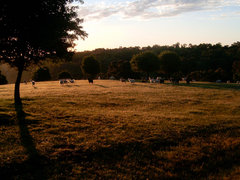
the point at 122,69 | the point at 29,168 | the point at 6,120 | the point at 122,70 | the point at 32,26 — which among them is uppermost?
the point at 122,69

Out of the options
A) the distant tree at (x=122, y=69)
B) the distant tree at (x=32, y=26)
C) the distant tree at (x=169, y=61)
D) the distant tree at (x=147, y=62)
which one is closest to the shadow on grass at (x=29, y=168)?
the distant tree at (x=32, y=26)

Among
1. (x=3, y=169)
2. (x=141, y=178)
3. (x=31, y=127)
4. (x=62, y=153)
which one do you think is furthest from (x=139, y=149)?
(x=31, y=127)

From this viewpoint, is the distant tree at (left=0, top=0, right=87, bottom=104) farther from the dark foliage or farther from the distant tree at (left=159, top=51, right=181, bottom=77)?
the dark foliage

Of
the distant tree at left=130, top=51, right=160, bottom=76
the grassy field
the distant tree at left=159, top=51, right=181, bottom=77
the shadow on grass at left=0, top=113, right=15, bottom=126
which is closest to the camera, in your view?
the grassy field

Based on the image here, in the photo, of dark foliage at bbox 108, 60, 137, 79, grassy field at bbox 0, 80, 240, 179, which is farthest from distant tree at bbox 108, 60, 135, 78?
grassy field at bbox 0, 80, 240, 179

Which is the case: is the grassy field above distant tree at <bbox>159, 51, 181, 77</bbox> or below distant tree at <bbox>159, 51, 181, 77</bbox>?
below

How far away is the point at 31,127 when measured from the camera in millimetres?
12781

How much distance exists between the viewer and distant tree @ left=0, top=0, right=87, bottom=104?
14867 mm

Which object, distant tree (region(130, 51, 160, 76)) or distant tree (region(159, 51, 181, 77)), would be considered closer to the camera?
distant tree (region(159, 51, 181, 77))

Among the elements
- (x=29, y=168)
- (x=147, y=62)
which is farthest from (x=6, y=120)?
(x=147, y=62)

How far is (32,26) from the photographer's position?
16062mm

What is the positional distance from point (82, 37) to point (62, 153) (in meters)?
14.8

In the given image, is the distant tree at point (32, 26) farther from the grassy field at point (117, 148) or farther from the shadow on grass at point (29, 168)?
the shadow on grass at point (29, 168)

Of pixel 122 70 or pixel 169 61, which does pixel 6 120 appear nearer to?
pixel 169 61
